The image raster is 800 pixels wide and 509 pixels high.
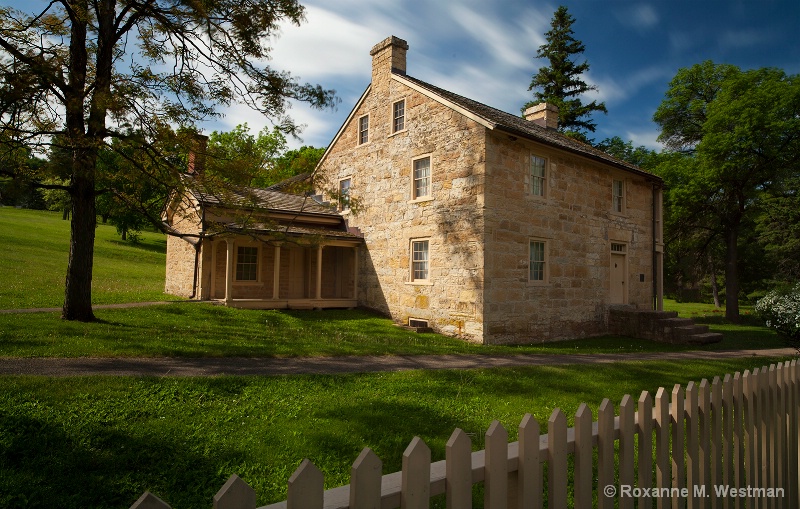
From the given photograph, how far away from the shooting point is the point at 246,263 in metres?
20.1

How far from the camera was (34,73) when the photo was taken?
8.26 meters

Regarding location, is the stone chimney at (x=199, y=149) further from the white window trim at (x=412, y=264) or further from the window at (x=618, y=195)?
the window at (x=618, y=195)

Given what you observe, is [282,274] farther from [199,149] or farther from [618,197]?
[618,197]

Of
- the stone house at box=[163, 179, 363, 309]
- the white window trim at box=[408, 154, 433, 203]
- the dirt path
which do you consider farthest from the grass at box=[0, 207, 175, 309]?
the white window trim at box=[408, 154, 433, 203]

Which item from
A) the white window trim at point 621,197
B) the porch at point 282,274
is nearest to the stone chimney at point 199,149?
the porch at point 282,274

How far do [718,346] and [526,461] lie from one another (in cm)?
1785

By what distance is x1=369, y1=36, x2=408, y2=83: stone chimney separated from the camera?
739 inches

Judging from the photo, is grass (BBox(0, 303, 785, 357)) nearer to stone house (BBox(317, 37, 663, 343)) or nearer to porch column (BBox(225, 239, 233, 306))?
porch column (BBox(225, 239, 233, 306))

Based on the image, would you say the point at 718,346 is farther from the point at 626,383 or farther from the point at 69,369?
the point at 69,369

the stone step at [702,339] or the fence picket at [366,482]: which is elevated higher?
the fence picket at [366,482]

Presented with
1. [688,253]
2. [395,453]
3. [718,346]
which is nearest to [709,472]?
[395,453]

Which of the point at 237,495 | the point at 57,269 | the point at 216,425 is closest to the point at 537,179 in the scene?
the point at 216,425

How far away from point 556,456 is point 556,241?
1539cm

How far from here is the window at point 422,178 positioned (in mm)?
16922
